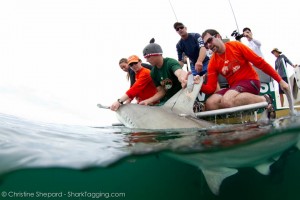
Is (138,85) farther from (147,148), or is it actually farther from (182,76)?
(147,148)

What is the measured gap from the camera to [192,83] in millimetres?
5129

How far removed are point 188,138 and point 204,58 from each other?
3.18 meters

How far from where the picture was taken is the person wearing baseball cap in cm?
564

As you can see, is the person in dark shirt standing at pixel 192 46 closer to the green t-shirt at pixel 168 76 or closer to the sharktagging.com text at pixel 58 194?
the green t-shirt at pixel 168 76

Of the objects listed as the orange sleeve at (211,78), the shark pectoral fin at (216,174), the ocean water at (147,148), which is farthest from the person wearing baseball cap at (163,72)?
the shark pectoral fin at (216,174)

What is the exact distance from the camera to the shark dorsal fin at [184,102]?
16.5ft

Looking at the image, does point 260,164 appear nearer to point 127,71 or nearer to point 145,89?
point 145,89

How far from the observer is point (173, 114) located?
4.94 metres

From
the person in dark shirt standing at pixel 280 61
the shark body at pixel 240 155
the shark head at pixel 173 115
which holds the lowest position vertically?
the shark body at pixel 240 155

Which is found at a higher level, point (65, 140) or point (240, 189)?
point (65, 140)

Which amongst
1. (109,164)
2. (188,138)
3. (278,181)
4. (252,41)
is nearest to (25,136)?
(109,164)

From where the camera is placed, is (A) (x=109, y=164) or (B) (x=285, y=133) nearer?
(B) (x=285, y=133)

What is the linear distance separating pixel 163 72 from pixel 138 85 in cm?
86

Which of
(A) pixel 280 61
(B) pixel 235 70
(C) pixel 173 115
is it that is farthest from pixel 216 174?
(A) pixel 280 61
